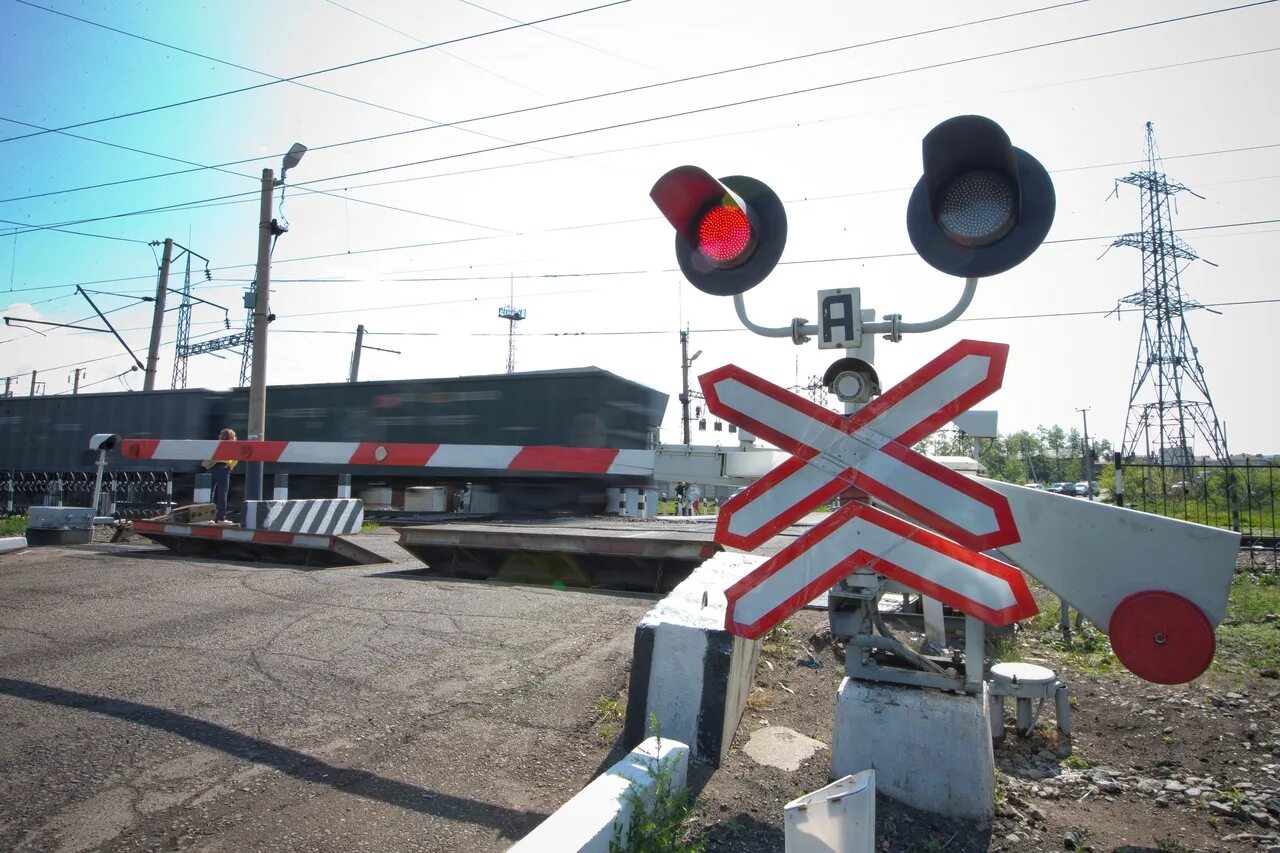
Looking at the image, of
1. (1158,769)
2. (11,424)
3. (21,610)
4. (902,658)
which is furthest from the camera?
(11,424)

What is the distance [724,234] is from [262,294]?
12.8 meters

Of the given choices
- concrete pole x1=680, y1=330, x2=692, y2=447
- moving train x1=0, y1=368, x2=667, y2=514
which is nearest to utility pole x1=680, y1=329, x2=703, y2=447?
concrete pole x1=680, y1=330, x2=692, y2=447

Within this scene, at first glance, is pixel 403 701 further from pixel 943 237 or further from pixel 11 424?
pixel 11 424

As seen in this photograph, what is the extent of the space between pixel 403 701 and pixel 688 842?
6.57ft

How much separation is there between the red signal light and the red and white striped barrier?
2.52 meters

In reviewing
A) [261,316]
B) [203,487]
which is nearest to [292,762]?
[203,487]

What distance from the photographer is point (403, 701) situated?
3.80 meters

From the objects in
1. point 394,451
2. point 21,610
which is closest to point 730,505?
point 394,451

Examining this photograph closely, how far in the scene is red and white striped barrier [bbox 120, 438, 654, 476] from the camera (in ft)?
20.3

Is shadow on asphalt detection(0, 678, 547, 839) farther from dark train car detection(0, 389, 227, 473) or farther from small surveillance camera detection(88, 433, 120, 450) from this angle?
dark train car detection(0, 389, 227, 473)

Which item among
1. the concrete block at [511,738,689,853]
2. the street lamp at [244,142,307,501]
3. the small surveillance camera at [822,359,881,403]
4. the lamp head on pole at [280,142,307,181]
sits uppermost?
the lamp head on pole at [280,142,307,181]

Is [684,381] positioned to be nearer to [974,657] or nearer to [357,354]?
[357,354]

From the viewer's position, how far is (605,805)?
87.7 inches

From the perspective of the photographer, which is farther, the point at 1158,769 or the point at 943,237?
the point at 1158,769
